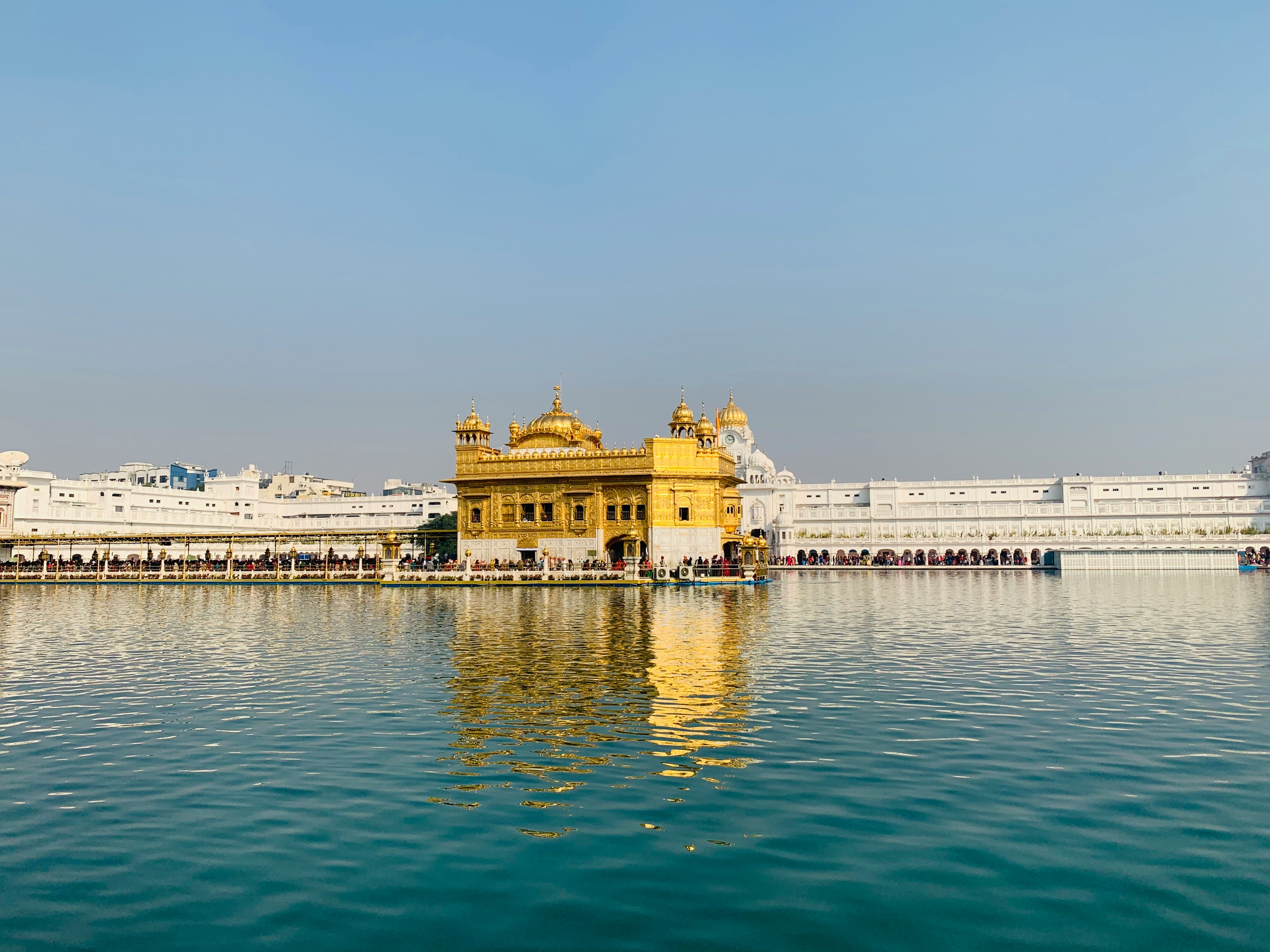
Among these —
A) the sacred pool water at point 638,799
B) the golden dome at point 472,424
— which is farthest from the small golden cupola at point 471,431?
the sacred pool water at point 638,799

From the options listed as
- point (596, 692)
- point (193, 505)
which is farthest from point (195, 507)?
point (596, 692)

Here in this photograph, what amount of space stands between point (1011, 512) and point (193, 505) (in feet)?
288

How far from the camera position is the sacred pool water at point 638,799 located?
630cm

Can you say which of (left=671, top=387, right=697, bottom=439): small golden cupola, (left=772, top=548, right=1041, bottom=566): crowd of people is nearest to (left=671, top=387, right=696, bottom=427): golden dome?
(left=671, top=387, right=697, bottom=439): small golden cupola

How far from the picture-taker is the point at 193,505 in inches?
3979

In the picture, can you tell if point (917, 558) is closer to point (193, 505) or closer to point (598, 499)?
point (598, 499)

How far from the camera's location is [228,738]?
1170 centimetres

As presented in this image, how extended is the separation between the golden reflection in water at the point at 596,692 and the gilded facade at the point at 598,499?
76.9 ft

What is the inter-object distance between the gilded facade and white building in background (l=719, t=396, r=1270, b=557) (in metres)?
39.3

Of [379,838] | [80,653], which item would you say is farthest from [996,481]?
[379,838]

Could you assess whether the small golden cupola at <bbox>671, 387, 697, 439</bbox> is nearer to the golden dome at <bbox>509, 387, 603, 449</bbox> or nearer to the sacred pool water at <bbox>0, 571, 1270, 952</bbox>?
the golden dome at <bbox>509, 387, 603, 449</bbox>

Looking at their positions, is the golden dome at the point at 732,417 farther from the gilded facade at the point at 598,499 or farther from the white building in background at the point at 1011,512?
the gilded facade at the point at 598,499

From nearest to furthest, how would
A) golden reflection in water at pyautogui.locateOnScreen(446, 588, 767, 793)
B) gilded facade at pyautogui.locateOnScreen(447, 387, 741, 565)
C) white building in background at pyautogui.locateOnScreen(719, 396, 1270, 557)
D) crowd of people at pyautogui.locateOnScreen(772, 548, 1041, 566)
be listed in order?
1. golden reflection in water at pyautogui.locateOnScreen(446, 588, 767, 793)
2. gilded facade at pyautogui.locateOnScreen(447, 387, 741, 565)
3. crowd of people at pyautogui.locateOnScreen(772, 548, 1041, 566)
4. white building in background at pyautogui.locateOnScreen(719, 396, 1270, 557)

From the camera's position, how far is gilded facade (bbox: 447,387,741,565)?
52.6 metres
